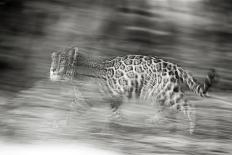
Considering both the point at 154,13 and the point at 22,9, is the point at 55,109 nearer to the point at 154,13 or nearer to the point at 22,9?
the point at 22,9

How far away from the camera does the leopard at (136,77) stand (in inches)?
219

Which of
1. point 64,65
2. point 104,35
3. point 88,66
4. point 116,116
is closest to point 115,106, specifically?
point 116,116

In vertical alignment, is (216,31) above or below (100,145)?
above

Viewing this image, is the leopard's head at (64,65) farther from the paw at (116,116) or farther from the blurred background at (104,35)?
the blurred background at (104,35)

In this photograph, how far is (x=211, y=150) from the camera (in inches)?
222

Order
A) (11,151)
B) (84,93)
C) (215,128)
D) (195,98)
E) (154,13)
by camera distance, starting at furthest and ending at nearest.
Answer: (154,13) → (195,98) → (215,128) → (84,93) → (11,151)

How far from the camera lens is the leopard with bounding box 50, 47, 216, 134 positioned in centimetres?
557

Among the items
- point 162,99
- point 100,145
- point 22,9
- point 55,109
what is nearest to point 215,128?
point 162,99

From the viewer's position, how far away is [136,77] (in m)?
5.61

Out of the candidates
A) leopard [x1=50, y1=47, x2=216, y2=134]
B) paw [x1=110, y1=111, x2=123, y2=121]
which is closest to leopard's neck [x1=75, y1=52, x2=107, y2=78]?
leopard [x1=50, y1=47, x2=216, y2=134]

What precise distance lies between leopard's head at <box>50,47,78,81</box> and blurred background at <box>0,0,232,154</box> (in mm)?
1174

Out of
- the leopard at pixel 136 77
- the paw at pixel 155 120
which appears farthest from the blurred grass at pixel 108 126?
the leopard at pixel 136 77

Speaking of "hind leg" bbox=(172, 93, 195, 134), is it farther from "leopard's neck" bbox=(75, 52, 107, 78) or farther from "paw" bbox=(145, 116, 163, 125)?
"leopard's neck" bbox=(75, 52, 107, 78)

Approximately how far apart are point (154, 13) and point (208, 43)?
3.02 ft
